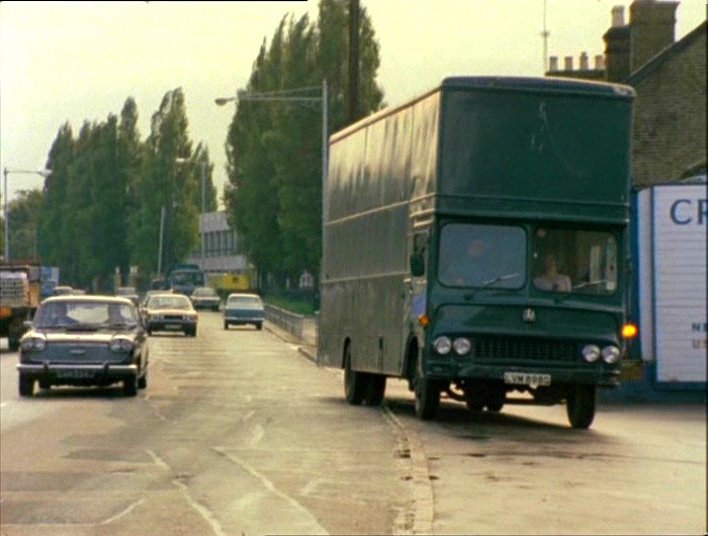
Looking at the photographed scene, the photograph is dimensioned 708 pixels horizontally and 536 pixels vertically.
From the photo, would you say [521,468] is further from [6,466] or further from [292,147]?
[292,147]

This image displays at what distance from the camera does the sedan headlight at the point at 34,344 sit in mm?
24625

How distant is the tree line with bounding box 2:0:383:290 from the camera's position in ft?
10.2

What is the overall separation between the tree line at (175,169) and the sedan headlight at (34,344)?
2000 centimetres

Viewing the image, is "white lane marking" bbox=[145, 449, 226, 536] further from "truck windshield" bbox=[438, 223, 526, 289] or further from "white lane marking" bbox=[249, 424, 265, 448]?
"white lane marking" bbox=[249, 424, 265, 448]

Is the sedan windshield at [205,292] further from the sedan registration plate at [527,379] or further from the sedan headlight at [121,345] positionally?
the sedan headlight at [121,345]

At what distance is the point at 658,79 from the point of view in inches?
88.5

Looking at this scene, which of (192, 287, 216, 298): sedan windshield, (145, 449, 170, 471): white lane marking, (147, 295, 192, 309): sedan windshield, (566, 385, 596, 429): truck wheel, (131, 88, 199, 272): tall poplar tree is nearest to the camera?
(131, 88, 199, 272): tall poplar tree

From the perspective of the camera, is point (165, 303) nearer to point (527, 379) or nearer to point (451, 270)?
point (527, 379)

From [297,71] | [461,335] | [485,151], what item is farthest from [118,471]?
[297,71]

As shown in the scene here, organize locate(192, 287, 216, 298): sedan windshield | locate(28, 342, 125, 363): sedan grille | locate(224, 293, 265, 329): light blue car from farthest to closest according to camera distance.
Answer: locate(28, 342, 125, 363): sedan grille < locate(224, 293, 265, 329): light blue car < locate(192, 287, 216, 298): sedan windshield

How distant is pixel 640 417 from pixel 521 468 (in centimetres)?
1089

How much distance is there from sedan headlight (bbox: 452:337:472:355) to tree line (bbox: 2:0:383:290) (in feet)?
34.9

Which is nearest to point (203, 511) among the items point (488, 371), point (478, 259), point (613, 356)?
point (488, 371)

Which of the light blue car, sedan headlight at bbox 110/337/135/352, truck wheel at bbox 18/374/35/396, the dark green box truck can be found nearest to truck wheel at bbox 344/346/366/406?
the dark green box truck
